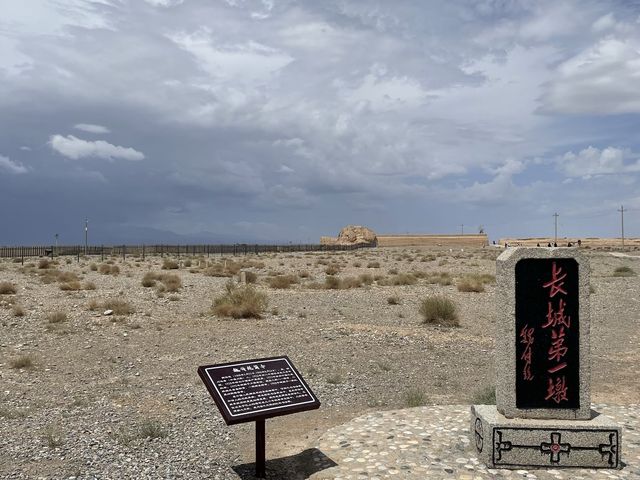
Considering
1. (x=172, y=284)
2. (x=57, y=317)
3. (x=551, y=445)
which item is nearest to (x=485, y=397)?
(x=551, y=445)

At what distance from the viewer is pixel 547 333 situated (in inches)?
269

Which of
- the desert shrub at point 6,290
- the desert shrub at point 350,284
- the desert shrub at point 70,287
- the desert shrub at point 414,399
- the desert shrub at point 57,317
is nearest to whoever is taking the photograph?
the desert shrub at point 414,399

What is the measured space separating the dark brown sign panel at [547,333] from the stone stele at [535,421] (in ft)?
0.17

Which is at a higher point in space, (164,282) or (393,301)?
(164,282)

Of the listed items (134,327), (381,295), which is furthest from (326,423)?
(381,295)

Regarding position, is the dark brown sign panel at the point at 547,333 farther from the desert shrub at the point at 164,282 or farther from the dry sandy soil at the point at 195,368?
the desert shrub at the point at 164,282

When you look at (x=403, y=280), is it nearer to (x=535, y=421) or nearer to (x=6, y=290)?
(x=6, y=290)

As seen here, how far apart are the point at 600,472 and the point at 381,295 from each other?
1814cm

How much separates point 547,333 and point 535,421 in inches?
39.8

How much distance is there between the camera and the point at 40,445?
767 centimetres

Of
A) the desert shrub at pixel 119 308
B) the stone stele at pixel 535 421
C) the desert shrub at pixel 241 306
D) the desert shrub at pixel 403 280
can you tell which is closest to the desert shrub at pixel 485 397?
the stone stele at pixel 535 421

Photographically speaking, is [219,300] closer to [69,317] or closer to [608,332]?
[69,317]

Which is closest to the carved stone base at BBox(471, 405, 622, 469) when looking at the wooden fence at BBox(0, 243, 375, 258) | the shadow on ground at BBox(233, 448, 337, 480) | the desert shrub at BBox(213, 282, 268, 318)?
the shadow on ground at BBox(233, 448, 337, 480)

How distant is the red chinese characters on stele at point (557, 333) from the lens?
678cm
